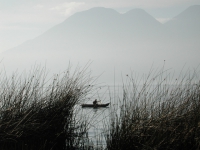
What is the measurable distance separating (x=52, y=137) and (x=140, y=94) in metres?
1.45

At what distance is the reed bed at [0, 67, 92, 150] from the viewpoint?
4.94 meters

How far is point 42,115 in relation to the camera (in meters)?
5.33

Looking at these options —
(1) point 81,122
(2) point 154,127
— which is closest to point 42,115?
(1) point 81,122

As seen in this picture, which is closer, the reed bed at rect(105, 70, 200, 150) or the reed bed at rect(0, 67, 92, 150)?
the reed bed at rect(105, 70, 200, 150)

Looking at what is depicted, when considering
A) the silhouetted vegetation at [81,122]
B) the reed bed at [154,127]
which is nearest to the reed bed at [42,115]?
the silhouetted vegetation at [81,122]

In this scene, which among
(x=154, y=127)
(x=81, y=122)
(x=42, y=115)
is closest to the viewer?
(x=154, y=127)

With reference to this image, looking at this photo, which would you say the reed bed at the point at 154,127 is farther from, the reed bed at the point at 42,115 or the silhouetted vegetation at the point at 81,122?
the reed bed at the point at 42,115

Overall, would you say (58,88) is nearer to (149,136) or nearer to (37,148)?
(37,148)

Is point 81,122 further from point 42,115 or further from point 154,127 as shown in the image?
point 154,127

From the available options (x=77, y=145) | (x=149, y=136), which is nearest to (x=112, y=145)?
(x=149, y=136)

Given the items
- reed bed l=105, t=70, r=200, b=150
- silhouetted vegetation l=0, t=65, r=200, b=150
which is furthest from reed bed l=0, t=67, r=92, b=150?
reed bed l=105, t=70, r=200, b=150

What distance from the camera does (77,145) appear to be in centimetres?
553

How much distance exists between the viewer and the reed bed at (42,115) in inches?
194

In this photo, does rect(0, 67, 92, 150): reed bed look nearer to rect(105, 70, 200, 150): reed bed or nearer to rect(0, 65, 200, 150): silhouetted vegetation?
rect(0, 65, 200, 150): silhouetted vegetation
